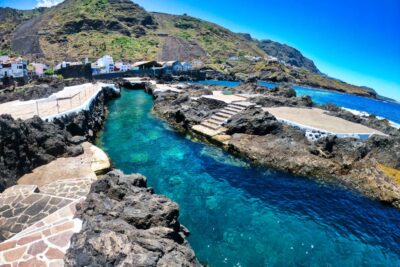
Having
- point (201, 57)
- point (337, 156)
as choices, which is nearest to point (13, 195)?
point (337, 156)

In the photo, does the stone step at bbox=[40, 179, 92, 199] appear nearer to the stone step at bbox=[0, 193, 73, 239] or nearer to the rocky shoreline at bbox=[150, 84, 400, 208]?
the stone step at bbox=[0, 193, 73, 239]

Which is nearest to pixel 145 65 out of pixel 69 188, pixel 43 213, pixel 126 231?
pixel 69 188

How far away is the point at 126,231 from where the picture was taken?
24.6 ft

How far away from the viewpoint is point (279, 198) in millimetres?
15688

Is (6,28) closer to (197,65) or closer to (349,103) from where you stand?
(197,65)

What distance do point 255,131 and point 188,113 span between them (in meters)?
8.93

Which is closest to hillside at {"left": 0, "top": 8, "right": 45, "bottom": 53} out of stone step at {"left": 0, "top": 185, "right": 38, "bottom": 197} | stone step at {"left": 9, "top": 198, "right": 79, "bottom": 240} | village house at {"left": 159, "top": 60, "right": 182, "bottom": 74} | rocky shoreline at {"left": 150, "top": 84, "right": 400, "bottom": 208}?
village house at {"left": 159, "top": 60, "right": 182, "bottom": 74}

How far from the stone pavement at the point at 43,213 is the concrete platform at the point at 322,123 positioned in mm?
17219

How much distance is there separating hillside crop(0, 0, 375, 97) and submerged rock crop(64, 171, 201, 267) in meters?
126

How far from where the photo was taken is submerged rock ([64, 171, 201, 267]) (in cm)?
650

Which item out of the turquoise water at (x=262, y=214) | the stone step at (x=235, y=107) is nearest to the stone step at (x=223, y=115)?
the stone step at (x=235, y=107)

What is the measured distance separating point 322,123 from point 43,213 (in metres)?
23.6

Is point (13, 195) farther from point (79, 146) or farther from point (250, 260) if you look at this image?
point (250, 260)

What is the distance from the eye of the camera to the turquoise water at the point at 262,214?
11.4 metres
